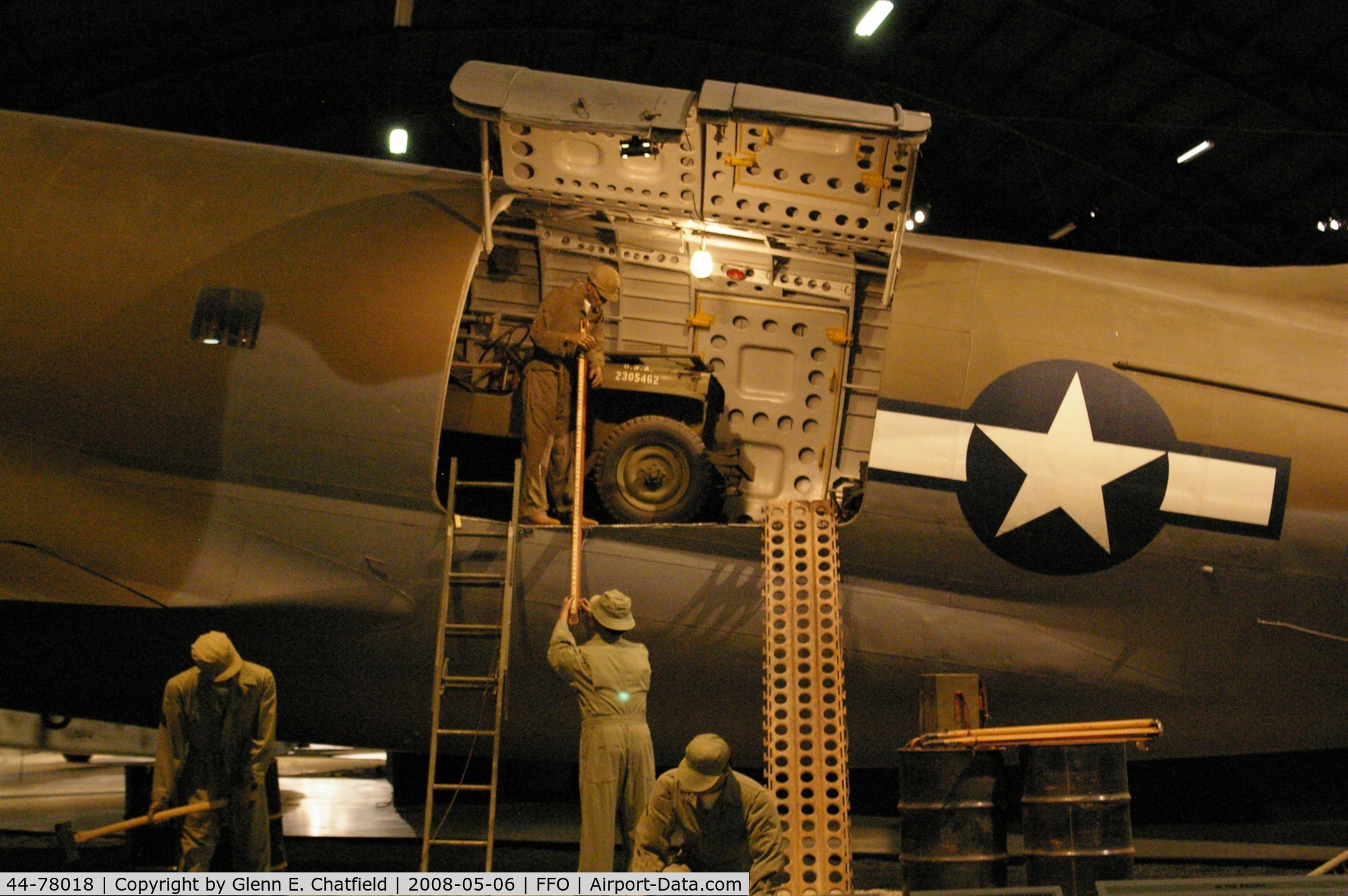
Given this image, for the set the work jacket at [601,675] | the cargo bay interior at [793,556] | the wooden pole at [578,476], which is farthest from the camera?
the wooden pole at [578,476]

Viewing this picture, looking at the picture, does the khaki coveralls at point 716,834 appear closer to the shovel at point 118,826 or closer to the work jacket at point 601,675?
the work jacket at point 601,675

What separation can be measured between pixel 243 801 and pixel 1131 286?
7.28 meters

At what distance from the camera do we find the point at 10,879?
5.93 m

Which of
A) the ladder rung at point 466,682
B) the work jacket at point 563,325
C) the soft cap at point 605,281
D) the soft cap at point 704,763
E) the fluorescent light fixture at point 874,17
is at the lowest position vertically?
the soft cap at point 704,763

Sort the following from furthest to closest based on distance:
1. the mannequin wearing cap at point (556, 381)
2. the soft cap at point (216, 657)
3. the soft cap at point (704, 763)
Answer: the mannequin wearing cap at point (556, 381)
the soft cap at point (216, 657)
the soft cap at point (704, 763)

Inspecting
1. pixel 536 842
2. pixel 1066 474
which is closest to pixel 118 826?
pixel 536 842

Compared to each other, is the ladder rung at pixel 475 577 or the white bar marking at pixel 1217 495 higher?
the white bar marking at pixel 1217 495

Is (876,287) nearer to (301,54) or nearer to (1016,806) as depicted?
(1016,806)

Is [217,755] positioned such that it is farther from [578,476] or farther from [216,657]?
[578,476]

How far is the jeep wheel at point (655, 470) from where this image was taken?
922 centimetres

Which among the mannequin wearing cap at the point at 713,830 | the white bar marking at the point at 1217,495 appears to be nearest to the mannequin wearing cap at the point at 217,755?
the mannequin wearing cap at the point at 713,830

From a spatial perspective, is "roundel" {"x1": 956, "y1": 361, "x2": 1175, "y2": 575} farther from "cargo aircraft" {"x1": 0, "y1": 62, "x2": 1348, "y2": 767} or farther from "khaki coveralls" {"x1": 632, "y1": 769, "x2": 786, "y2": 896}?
"khaki coveralls" {"x1": 632, "y1": 769, "x2": 786, "y2": 896}

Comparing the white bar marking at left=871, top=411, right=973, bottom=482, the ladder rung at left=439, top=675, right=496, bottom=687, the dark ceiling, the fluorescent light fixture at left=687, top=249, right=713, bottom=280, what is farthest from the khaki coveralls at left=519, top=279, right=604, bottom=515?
the dark ceiling

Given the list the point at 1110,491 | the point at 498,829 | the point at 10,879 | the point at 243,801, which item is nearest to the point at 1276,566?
the point at 1110,491
